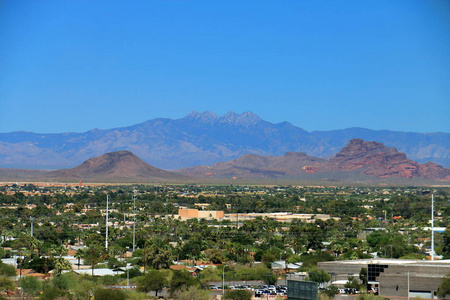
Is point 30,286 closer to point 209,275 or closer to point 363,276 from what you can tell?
point 209,275

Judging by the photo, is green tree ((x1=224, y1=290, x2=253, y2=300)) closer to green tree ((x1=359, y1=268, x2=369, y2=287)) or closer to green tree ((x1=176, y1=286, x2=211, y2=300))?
green tree ((x1=176, y1=286, x2=211, y2=300))

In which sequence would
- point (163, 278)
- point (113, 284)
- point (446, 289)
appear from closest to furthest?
point (446, 289) → point (163, 278) → point (113, 284)

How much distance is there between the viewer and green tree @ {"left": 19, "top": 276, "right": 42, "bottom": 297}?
2312 inches

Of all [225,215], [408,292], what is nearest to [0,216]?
[225,215]

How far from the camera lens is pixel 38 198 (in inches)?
7333

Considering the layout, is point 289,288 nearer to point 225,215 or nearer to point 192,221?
point 192,221

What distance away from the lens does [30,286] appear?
194ft

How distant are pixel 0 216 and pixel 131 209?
2970cm

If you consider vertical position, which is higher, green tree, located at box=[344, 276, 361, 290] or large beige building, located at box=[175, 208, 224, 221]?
large beige building, located at box=[175, 208, 224, 221]

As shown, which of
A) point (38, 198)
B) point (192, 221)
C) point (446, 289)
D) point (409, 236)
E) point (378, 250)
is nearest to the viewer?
point (446, 289)

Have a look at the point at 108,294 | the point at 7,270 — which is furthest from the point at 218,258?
the point at 108,294

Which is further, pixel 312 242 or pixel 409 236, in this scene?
pixel 409 236

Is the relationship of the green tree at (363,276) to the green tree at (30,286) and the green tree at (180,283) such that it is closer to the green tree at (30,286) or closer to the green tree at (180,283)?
the green tree at (180,283)

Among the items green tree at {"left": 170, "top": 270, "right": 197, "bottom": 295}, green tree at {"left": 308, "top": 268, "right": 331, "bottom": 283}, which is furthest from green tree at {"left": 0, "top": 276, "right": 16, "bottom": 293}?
green tree at {"left": 308, "top": 268, "right": 331, "bottom": 283}
